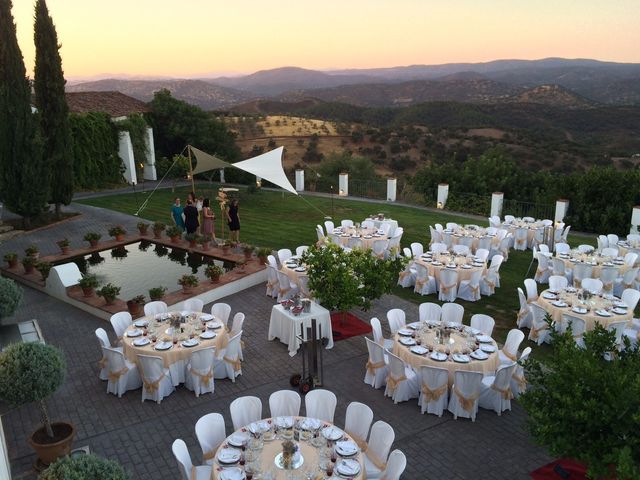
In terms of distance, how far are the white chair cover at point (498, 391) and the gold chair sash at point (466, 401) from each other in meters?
0.33

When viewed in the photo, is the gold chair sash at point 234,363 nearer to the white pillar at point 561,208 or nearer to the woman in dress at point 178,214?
the woman in dress at point 178,214

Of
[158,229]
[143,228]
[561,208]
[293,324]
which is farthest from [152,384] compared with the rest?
[561,208]

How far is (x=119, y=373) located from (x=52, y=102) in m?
15.0

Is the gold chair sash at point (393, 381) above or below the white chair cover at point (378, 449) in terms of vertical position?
below

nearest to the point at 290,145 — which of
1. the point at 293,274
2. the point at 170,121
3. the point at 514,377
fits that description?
the point at 170,121

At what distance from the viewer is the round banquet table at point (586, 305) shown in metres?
9.76

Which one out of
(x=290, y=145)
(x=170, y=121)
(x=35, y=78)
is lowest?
(x=290, y=145)

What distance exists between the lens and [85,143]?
27.0 metres

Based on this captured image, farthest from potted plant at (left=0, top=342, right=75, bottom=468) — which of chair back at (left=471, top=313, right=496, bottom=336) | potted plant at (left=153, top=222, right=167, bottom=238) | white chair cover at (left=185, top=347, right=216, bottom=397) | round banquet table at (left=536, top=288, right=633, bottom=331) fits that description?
potted plant at (left=153, top=222, right=167, bottom=238)

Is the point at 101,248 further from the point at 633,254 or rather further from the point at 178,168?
the point at 633,254

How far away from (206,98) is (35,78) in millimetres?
83295

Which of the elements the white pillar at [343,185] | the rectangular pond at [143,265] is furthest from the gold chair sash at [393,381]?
the white pillar at [343,185]

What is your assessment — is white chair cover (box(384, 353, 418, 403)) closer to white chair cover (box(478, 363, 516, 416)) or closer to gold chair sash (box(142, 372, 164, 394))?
white chair cover (box(478, 363, 516, 416))

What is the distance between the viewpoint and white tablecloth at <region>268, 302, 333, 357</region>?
9703mm
